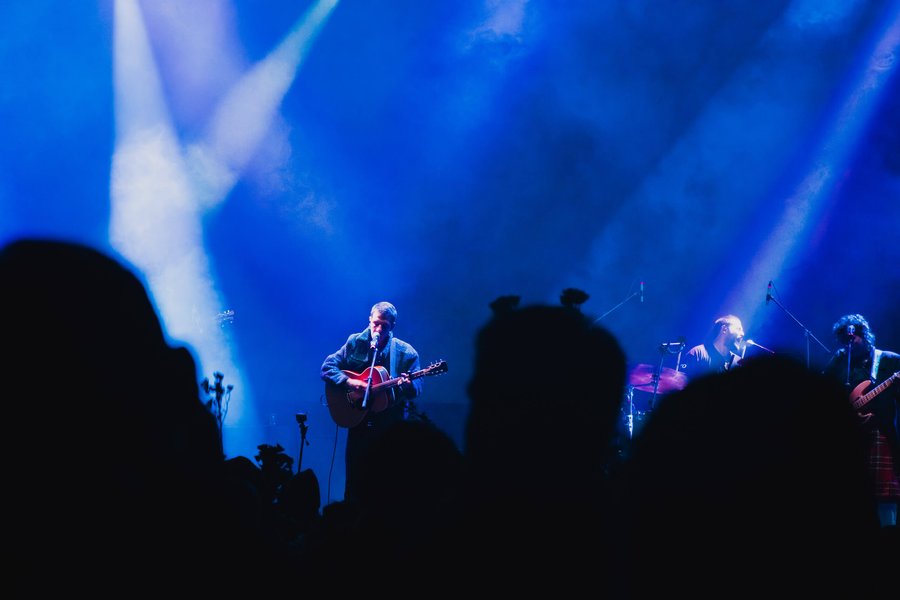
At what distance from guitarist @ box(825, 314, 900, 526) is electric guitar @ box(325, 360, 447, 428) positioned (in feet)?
12.6

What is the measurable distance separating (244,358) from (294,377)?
1.19 m

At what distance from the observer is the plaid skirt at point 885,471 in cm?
504

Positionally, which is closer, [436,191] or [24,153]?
[24,153]

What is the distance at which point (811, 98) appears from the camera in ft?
34.9

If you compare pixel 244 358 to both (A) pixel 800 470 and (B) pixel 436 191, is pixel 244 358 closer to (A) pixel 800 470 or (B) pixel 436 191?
(B) pixel 436 191

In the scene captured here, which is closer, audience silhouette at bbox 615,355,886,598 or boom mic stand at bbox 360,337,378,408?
audience silhouette at bbox 615,355,886,598

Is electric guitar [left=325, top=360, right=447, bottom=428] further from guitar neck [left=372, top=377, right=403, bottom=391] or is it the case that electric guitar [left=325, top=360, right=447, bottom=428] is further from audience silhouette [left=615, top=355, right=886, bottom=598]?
audience silhouette [left=615, top=355, right=886, bottom=598]

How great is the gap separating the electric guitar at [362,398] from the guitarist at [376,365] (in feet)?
0.10

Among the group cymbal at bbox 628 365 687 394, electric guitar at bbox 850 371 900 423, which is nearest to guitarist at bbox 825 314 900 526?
electric guitar at bbox 850 371 900 423

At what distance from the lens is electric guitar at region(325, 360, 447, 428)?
5508mm

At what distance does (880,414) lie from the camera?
513cm

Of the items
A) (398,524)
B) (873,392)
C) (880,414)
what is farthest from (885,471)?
(398,524)

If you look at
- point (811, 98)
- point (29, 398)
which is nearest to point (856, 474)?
point (29, 398)

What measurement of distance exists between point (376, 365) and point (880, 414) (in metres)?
4.52
